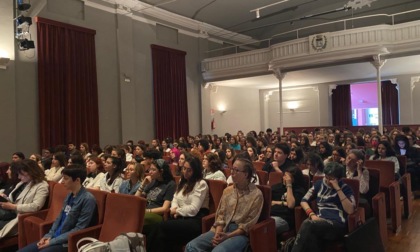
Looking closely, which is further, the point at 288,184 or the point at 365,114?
the point at 365,114

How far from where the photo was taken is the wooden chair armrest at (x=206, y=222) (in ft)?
9.26

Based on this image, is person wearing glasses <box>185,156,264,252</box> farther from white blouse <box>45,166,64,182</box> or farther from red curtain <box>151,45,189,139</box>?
red curtain <box>151,45,189,139</box>

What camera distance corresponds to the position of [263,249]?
2.59m

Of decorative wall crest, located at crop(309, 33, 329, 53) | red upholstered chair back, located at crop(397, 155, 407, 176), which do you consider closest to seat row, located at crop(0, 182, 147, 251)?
red upholstered chair back, located at crop(397, 155, 407, 176)

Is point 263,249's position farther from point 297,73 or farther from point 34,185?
point 297,73

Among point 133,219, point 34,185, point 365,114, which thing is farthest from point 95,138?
point 365,114

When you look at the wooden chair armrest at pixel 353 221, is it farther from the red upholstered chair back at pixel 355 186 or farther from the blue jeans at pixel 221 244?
the blue jeans at pixel 221 244

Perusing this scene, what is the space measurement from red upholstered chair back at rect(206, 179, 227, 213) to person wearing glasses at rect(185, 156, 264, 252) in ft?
1.01

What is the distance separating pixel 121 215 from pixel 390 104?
41.7ft

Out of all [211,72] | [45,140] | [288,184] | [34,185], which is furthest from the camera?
[211,72]

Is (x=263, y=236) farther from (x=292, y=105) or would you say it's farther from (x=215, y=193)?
(x=292, y=105)

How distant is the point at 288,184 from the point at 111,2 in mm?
8392

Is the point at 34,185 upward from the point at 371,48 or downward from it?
downward

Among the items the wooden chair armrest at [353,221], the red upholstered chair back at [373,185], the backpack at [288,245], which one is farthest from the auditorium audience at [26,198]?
the red upholstered chair back at [373,185]
